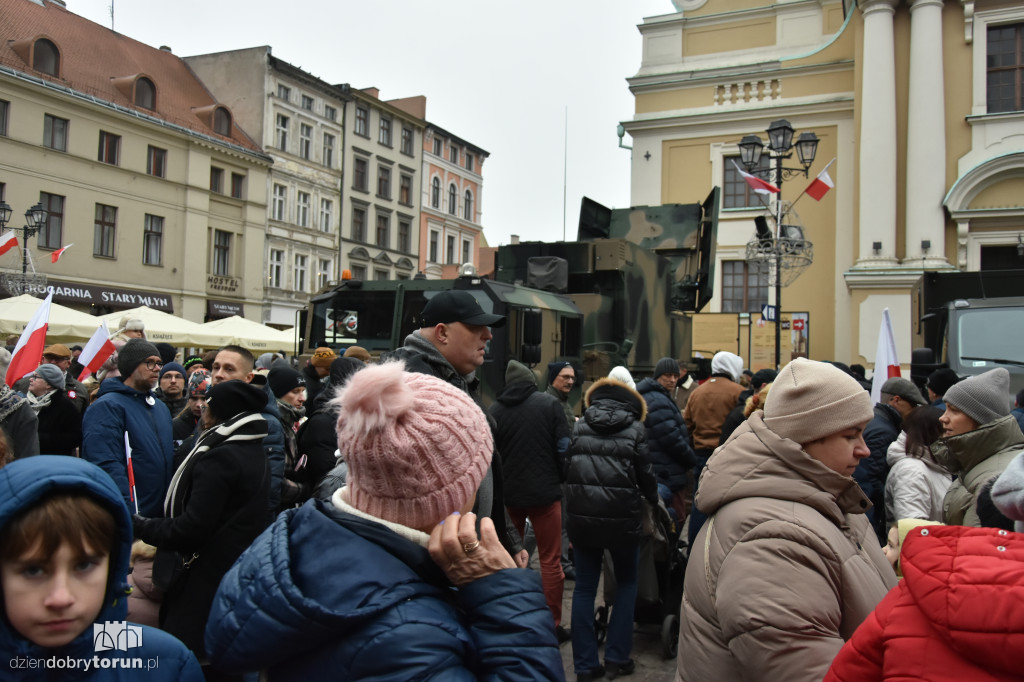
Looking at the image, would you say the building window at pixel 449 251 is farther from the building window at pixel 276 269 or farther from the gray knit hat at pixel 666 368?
the gray knit hat at pixel 666 368

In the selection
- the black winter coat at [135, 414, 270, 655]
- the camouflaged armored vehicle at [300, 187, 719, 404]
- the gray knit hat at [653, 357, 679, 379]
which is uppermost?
the camouflaged armored vehicle at [300, 187, 719, 404]

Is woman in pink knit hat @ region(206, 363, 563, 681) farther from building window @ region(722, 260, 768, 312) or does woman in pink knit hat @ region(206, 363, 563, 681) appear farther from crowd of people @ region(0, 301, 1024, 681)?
building window @ region(722, 260, 768, 312)

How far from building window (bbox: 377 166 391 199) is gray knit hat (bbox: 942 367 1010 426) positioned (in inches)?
1762

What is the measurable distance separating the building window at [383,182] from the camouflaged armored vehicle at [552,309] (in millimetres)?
34618

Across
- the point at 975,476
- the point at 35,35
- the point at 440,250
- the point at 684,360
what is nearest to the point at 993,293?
the point at 684,360

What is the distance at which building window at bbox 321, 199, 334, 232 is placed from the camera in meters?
42.6

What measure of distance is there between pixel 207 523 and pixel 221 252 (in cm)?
3549

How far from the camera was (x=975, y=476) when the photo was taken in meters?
3.37

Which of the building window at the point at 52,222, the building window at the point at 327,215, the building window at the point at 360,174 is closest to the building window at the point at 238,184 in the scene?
the building window at the point at 327,215

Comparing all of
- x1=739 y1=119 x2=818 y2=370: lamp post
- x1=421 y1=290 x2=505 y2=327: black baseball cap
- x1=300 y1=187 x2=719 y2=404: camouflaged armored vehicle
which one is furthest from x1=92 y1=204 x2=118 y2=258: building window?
x1=421 y1=290 x2=505 y2=327: black baseball cap

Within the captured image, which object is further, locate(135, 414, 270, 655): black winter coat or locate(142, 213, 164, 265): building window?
locate(142, 213, 164, 265): building window

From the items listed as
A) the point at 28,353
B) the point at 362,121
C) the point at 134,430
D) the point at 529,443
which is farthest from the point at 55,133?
the point at 529,443

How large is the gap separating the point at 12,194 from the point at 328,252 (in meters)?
16.6

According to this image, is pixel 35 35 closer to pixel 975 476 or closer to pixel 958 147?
pixel 958 147
